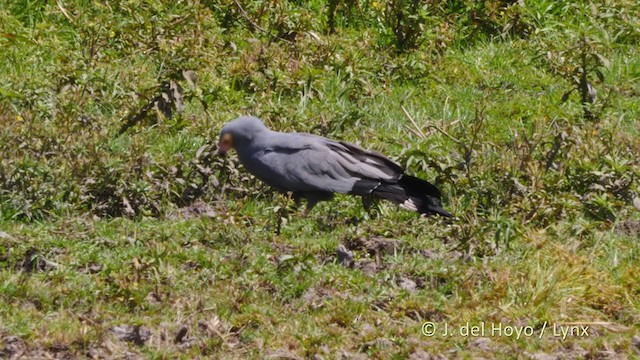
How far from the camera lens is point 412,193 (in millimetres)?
8102

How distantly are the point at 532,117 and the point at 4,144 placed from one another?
370cm

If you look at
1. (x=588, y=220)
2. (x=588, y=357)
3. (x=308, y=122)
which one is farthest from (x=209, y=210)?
(x=588, y=357)

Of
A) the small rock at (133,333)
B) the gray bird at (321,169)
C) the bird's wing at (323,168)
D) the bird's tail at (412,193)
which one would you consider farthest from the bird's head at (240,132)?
the small rock at (133,333)

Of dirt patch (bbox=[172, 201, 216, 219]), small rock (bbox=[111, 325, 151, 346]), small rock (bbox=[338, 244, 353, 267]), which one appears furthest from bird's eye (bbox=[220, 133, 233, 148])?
small rock (bbox=[111, 325, 151, 346])

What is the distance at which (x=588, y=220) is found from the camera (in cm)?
809

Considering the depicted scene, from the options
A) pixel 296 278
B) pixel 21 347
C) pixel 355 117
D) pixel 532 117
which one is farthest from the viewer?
pixel 532 117

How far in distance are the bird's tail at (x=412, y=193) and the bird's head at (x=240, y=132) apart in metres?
0.79

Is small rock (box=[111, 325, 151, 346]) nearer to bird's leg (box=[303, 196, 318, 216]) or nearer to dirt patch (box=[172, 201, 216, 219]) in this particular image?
dirt patch (box=[172, 201, 216, 219])

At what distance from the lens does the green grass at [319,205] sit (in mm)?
6648

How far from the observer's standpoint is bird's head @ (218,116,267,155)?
26.9 ft

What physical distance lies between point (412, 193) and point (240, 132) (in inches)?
41.7

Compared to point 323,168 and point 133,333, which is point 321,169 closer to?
point 323,168

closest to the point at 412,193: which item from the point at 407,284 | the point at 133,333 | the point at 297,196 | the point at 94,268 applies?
the point at 297,196

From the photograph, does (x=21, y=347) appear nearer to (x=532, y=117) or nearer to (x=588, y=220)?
(x=588, y=220)
